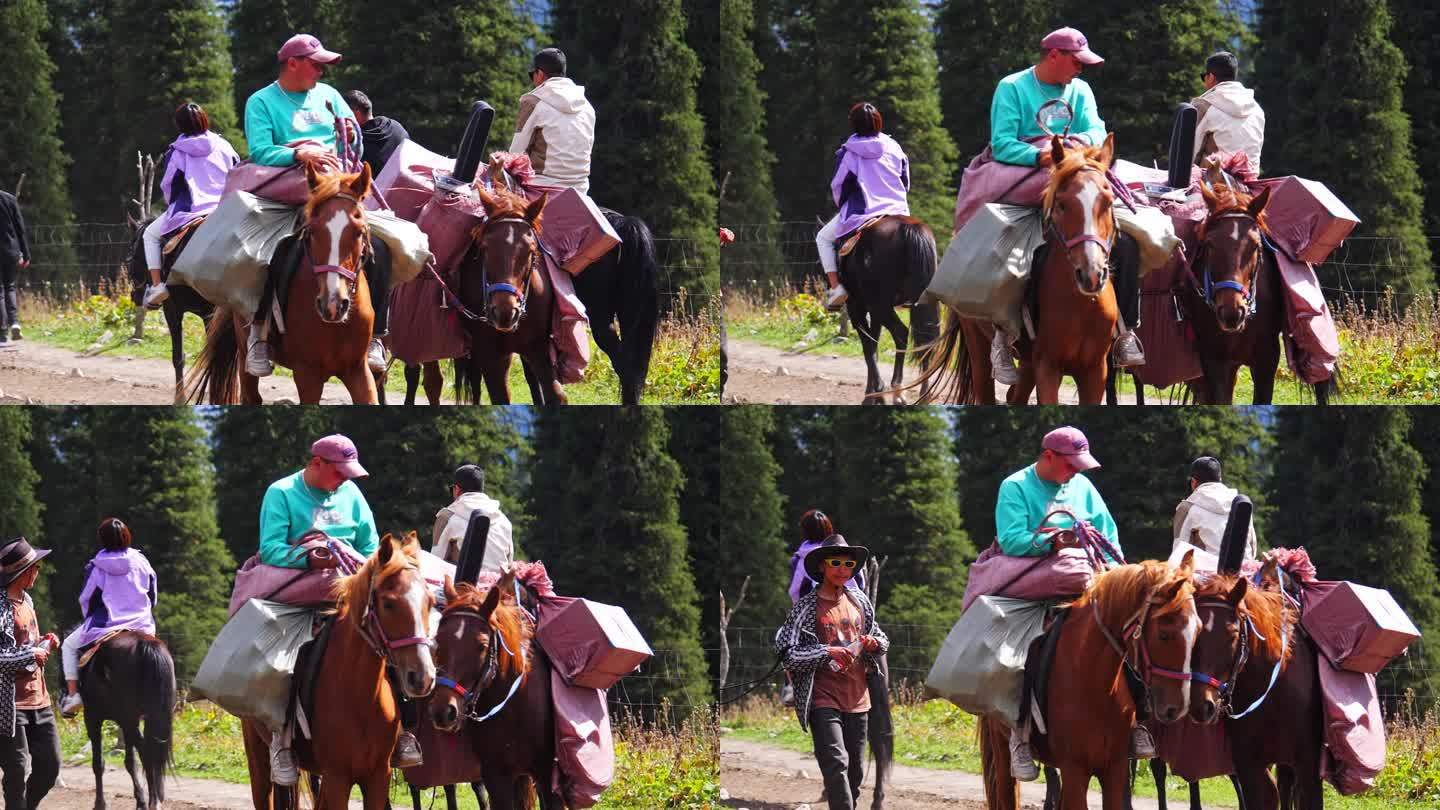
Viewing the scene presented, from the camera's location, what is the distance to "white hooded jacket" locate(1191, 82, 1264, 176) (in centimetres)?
1227

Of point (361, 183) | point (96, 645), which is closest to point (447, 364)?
point (96, 645)

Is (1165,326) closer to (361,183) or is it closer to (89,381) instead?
(361,183)

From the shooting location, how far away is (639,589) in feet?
47.7

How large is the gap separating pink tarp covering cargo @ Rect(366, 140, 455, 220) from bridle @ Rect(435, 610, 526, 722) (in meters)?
3.41

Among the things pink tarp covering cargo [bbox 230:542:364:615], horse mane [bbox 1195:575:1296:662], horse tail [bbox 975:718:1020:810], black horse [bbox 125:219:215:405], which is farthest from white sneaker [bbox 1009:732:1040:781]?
black horse [bbox 125:219:215:405]

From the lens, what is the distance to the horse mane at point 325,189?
9.94m

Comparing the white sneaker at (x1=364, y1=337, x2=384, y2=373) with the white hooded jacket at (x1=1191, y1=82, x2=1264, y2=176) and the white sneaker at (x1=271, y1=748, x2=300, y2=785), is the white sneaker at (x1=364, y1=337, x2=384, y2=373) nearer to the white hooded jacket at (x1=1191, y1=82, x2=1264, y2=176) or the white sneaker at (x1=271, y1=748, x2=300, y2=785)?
the white sneaker at (x1=271, y1=748, x2=300, y2=785)

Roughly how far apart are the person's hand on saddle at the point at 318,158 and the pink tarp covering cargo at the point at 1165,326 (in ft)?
15.5

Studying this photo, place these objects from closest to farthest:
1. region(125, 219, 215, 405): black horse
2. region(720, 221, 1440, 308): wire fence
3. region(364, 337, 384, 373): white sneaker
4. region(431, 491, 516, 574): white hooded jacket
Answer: region(364, 337, 384, 373): white sneaker
region(431, 491, 516, 574): white hooded jacket
region(125, 219, 215, 405): black horse
region(720, 221, 1440, 308): wire fence

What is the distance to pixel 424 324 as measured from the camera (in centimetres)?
1176

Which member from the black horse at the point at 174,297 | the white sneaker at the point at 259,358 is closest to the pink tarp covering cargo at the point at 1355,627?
the white sneaker at the point at 259,358

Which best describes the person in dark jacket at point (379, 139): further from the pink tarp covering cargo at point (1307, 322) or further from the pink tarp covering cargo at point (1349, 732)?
the pink tarp covering cargo at point (1349, 732)

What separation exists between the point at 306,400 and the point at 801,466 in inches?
253

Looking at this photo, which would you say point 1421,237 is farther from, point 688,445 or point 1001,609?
point 1001,609
